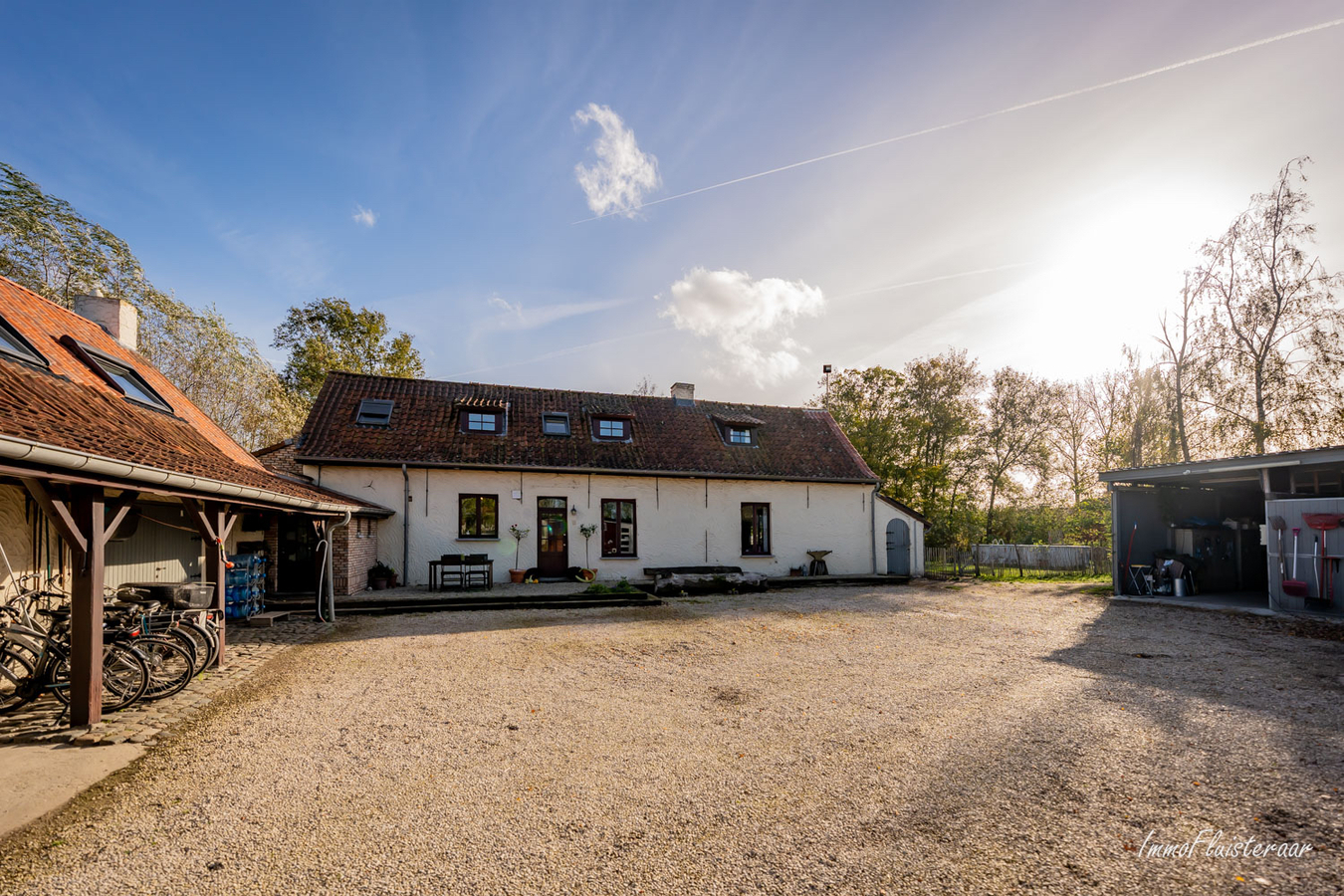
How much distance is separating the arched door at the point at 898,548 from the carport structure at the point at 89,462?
15081 mm

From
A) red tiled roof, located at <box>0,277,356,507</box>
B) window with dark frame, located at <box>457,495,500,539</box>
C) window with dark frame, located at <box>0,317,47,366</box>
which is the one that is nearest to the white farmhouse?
window with dark frame, located at <box>457,495,500,539</box>

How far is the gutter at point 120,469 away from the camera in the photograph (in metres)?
3.75

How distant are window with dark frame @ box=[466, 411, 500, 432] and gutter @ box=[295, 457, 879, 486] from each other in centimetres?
158

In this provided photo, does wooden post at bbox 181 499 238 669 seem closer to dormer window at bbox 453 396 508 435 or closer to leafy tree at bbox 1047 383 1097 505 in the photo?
dormer window at bbox 453 396 508 435

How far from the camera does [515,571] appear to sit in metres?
14.6

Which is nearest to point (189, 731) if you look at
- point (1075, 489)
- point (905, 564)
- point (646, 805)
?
point (646, 805)

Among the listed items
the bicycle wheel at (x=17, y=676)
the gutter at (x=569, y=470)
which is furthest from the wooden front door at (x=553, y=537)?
the bicycle wheel at (x=17, y=676)

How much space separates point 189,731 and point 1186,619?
14.6 meters

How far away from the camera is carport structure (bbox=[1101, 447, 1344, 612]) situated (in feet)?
34.8

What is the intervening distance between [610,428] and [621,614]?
7041 mm

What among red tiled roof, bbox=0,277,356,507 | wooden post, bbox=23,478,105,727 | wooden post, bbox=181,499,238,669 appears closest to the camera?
red tiled roof, bbox=0,277,356,507

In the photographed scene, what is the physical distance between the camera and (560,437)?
16.2 metres

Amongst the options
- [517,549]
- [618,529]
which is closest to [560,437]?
[618,529]

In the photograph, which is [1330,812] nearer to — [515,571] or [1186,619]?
[1186,619]
